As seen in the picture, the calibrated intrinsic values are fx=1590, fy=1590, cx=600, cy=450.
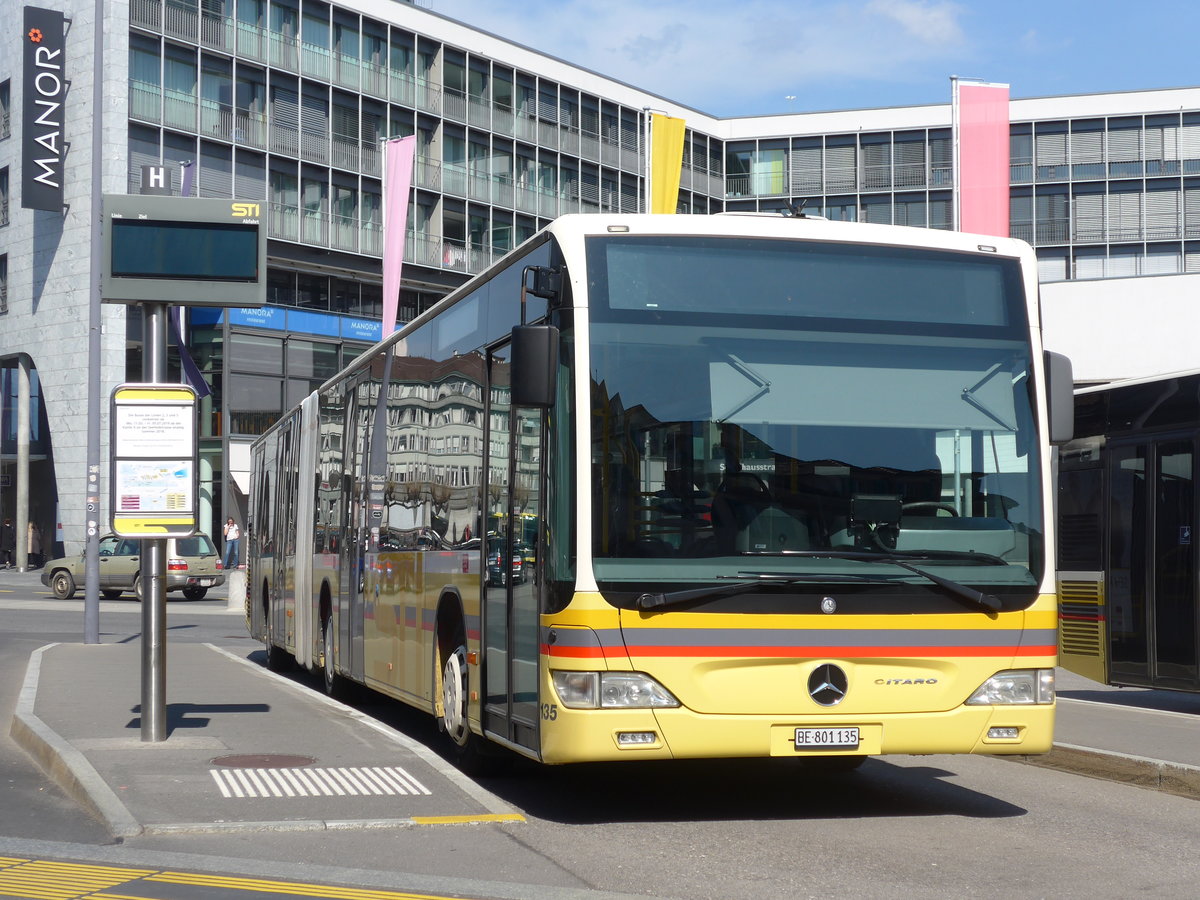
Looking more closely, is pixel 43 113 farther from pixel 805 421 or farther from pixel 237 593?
pixel 805 421

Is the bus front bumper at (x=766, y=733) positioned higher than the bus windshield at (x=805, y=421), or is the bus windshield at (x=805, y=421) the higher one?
the bus windshield at (x=805, y=421)

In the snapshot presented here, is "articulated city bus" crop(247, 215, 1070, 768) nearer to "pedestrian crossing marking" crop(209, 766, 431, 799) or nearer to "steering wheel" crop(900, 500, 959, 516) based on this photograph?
"steering wheel" crop(900, 500, 959, 516)

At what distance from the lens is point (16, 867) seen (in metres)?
6.99

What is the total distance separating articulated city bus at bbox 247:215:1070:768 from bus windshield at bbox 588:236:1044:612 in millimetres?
12

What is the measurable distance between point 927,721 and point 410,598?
4684 mm

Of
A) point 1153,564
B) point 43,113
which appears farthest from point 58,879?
point 43,113

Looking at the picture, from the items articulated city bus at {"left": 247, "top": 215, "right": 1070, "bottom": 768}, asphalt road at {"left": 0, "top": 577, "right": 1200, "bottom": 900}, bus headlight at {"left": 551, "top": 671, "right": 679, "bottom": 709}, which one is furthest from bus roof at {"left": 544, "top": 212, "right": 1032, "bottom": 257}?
asphalt road at {"left": 0, "top": 577, "right": 1200, "bottom": 900}

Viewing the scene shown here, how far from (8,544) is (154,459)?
4922cm

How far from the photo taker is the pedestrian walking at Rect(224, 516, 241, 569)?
46037 millimetres

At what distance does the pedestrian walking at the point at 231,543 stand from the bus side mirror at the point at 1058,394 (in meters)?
39.6

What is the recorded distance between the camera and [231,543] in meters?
46.3

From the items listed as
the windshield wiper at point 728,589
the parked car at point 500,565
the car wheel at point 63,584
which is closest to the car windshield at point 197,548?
the car wheel at point 63,584

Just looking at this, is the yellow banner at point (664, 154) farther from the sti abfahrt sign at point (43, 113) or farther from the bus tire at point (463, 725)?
the sti abfahrt sign at point (43, 113)

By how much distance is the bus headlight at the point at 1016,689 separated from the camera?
8297mm
